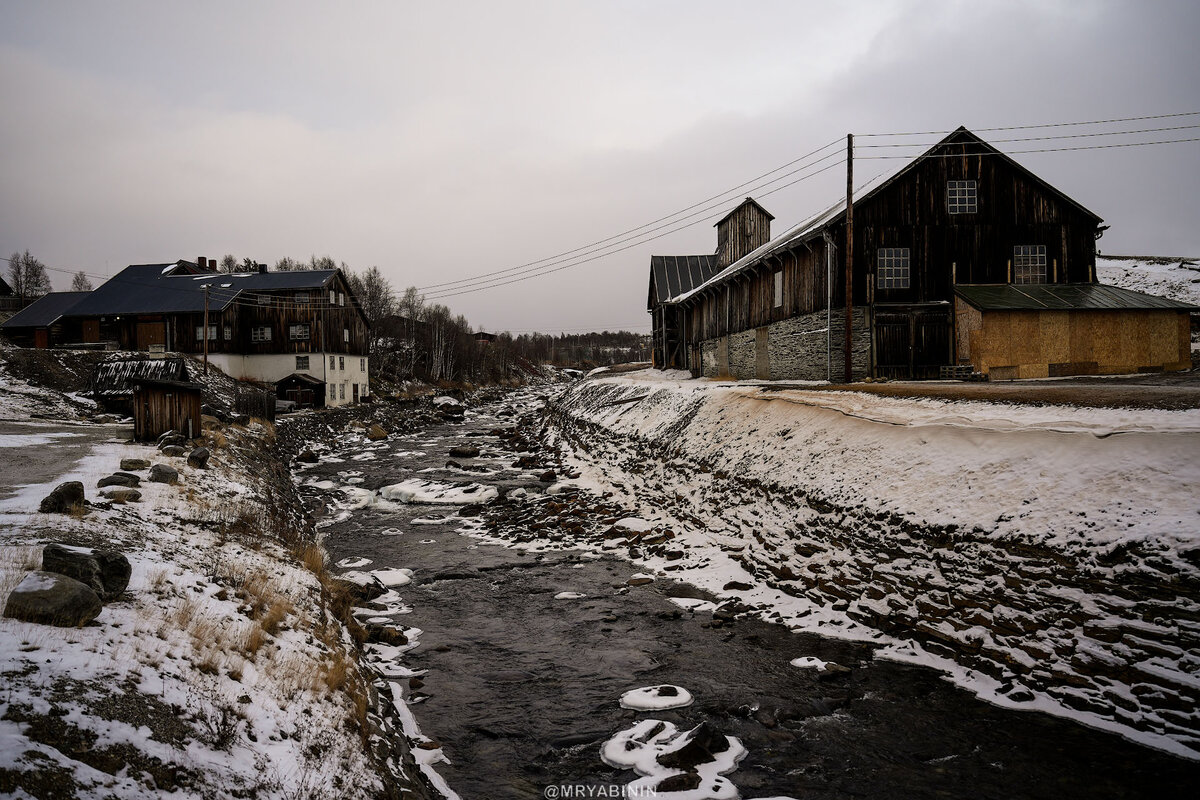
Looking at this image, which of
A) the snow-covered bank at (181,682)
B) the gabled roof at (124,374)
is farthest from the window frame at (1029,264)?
the gabled roof at (124,374)

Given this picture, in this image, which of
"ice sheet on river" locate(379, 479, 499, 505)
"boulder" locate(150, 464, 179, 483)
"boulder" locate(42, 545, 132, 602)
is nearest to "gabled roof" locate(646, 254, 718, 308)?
"ice sheet on river" locate(379, 479, 499, 505)

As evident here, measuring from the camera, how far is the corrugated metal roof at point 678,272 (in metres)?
48.9

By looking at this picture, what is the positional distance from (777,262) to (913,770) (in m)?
25.4

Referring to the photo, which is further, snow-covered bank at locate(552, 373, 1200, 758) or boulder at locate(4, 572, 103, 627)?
snow-covered bank at locate(552, 373, 1200, 758)

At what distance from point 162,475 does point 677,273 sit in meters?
41.4

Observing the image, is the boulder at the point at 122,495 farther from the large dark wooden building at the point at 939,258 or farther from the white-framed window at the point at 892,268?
the white-framed window at the point at 892,268

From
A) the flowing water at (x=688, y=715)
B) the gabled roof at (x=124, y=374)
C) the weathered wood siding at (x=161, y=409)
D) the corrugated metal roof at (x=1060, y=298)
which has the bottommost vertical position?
the flowing water at (x=688, y=715)

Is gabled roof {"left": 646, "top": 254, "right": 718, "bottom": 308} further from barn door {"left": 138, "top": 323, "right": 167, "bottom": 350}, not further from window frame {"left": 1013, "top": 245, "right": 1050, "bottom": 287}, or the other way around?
barn door {"left": 138, "top": 323, "right": 167, "bottom": 350}

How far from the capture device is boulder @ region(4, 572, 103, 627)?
554 centimetres

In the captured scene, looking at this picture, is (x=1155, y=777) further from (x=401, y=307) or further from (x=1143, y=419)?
(x=401, y=307)

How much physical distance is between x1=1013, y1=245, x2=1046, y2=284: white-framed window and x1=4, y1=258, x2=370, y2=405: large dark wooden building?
145ft

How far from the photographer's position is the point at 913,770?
6.51m

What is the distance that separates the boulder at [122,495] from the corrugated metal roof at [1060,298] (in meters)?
24.6

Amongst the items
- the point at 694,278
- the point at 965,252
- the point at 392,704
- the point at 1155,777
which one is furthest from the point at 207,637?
the point at 694,278
